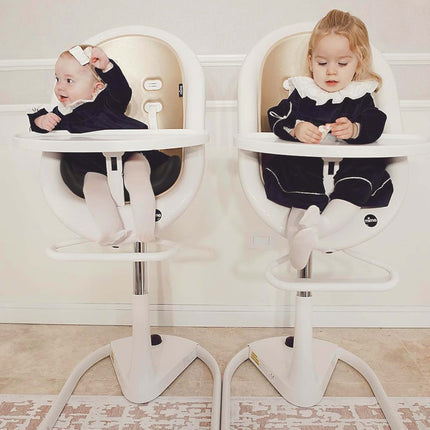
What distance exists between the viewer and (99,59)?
1275 millimetres

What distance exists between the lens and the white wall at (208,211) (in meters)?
1.72

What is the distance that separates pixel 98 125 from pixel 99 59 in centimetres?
17

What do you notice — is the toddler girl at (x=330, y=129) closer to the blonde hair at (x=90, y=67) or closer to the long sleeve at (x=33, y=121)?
the blonde hair at (x=90, y=67)

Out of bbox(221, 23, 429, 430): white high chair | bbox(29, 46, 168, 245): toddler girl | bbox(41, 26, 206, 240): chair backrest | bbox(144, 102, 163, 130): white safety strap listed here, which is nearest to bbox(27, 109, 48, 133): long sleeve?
bbox(29, 46, 168, 245): toddler girl

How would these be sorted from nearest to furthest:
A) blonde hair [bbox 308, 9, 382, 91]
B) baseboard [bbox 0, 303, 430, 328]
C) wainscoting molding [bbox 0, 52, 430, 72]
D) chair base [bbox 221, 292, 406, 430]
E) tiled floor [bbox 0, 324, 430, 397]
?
1. blonde hair [bbox 308, 9, 382, 91]
2. chair base [bbox 221, 292, 406, 430]
3. tiled floor [bbox 0, 324, 430, 397]
4. wainscoting molding [bbox 0, 52, 430, 72]
5. baseboard [bbox 0, 303, 430, 328]

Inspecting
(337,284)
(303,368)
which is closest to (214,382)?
(303,368)

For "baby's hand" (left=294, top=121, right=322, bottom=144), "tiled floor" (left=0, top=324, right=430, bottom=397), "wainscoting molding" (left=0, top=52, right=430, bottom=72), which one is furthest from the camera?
"wainscoting molding" (left=0, top=52, right=430, bottom=72)

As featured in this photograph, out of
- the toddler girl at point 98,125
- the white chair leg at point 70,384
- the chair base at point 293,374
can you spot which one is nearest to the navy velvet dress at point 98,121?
the toddler girl at point 98,125

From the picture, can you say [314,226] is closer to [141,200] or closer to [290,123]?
[290,123]

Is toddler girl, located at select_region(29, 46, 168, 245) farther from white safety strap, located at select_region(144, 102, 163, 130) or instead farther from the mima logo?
the mima logo

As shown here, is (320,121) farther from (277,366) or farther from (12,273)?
(12,273)

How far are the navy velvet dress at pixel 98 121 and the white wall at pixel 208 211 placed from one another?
0.44m

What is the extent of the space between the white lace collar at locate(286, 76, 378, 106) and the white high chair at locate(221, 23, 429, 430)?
11cm

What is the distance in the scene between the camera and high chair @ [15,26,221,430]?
1266mm
